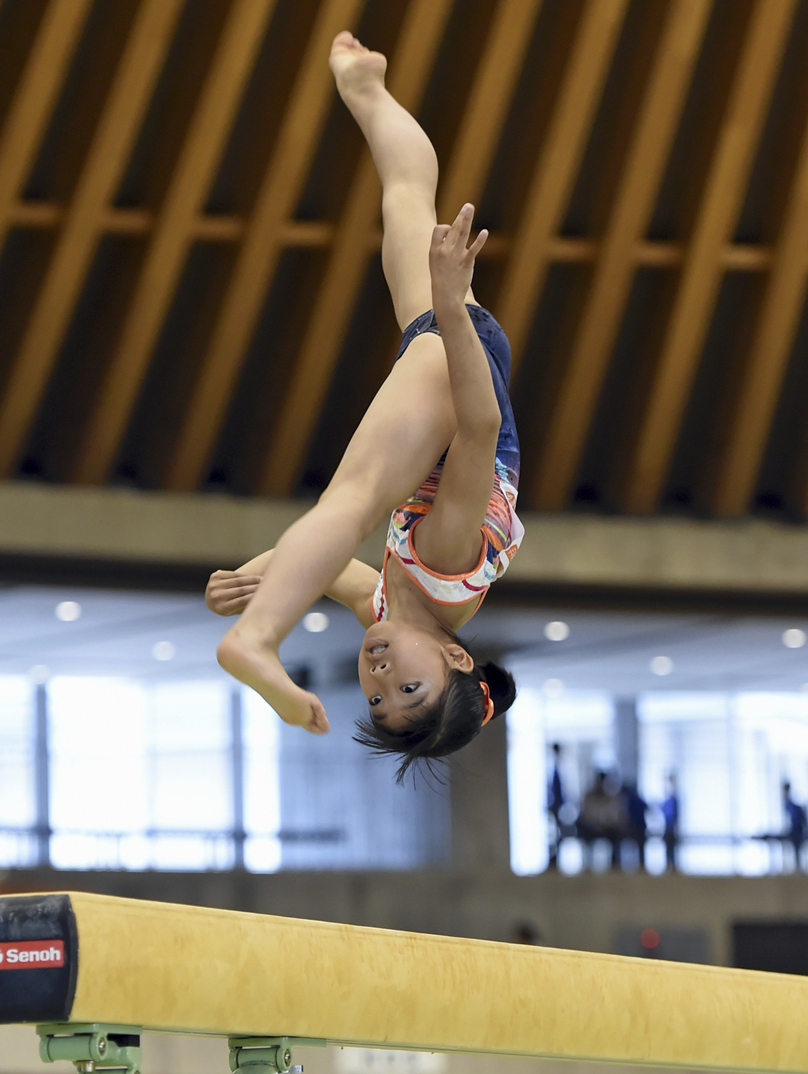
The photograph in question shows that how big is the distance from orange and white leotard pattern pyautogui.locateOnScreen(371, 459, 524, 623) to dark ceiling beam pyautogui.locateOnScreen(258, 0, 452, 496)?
5.94 metres

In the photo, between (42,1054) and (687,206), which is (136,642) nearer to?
(687,206)

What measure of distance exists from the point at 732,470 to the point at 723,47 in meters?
3.06

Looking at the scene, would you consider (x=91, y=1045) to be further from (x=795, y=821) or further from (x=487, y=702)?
(x=795, y=821)

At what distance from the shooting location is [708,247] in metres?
9.71

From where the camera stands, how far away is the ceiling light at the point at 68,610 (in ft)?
40.4

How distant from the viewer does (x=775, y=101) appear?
966 cm

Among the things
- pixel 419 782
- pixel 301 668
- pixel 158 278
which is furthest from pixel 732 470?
pixel 301 668

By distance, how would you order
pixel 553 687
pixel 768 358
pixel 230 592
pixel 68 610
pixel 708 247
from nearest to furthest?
pixel 230 592 < pixel 708 247 < pixel 768 358 < pixel 68 610 < pixel 553 687

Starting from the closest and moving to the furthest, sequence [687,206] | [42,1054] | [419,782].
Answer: [42,1054], [687,206], [419,782]

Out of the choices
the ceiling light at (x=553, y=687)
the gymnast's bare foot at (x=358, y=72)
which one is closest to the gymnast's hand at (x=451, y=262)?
the gymnast's bare foot at (x=358, y=72)

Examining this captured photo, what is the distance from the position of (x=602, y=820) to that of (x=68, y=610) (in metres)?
5.80

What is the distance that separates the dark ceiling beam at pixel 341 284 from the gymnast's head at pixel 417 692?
6367 millimetres

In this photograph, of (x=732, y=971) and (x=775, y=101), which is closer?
(x=732, y=971)

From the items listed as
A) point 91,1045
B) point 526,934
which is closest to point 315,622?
point 526,934
